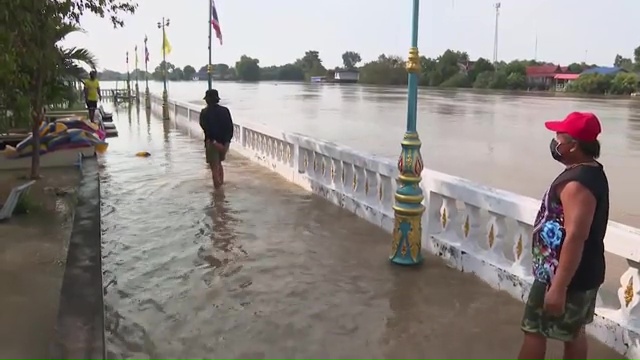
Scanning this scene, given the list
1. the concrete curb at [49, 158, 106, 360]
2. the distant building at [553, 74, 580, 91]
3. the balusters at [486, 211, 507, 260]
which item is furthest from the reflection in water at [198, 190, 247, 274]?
the distant building at [553, 74, 580, 91]

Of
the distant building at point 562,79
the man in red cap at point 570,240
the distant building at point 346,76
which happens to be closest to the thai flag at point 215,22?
the man in red cap at point 570,240

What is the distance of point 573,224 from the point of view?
115 inches

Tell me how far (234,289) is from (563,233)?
2.95 m

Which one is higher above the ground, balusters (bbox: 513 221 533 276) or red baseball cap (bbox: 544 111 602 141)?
red baseball cap (bbox: 544 111 602 141)

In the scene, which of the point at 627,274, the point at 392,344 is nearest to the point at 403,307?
the point at 392,344

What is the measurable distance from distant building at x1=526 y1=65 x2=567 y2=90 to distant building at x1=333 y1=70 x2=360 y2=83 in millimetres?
54337

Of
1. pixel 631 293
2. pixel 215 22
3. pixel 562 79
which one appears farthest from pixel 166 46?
pixel 562 79

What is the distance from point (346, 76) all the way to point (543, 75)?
61.7 metres

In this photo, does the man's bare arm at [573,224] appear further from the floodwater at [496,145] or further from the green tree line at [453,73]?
the green tree line at [453,73]

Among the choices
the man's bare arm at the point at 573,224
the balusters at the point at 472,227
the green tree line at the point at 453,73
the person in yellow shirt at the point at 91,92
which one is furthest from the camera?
the green tree line at the point at 453,73

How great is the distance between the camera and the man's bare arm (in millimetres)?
2902

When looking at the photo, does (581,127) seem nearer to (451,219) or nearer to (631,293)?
(631,293)

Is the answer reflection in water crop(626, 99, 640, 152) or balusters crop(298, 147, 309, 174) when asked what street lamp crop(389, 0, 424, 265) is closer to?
balusters crop(298, 147, 309, 174)

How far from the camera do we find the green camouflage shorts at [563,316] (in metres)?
3.14
